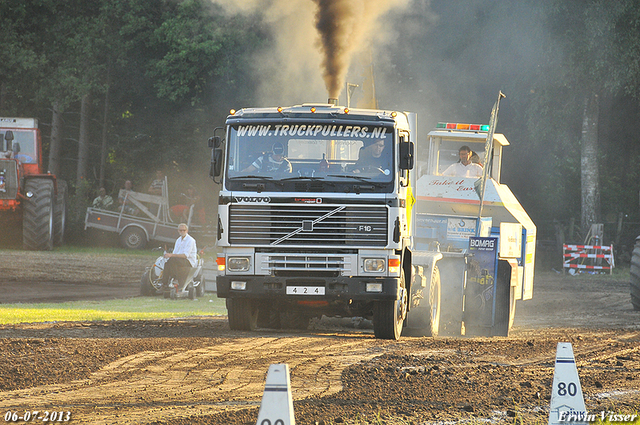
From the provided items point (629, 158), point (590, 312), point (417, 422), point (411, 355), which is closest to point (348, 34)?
point (590, 312)

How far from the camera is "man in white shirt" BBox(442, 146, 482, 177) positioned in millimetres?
16578

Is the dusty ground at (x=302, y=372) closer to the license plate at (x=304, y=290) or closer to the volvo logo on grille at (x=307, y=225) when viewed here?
the license plate at (x=304, y=290)

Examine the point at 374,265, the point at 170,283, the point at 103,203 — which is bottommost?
the point at 170,283

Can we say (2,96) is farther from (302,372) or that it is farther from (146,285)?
(302,372)

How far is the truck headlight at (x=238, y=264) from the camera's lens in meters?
10.8

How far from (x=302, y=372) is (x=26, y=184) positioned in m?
17.8

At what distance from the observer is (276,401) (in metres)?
4.25

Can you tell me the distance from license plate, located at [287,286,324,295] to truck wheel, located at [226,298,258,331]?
122 centimetres

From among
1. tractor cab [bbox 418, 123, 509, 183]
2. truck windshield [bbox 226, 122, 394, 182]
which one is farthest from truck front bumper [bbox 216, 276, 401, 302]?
tractor cab [bbox 418, 123, 509, 183]

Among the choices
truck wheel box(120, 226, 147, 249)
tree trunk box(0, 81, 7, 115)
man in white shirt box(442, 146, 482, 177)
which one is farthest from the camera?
tree trunk box(0, 81, 7, 115)

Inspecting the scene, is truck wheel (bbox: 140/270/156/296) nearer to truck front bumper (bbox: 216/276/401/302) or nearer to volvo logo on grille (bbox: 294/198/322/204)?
truck front bumper (bbox: 216/276/401/302)

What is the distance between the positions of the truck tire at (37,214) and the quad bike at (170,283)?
21.4 ft

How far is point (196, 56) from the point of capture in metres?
30.8

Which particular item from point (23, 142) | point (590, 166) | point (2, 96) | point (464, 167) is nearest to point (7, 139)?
point (23, 142)
